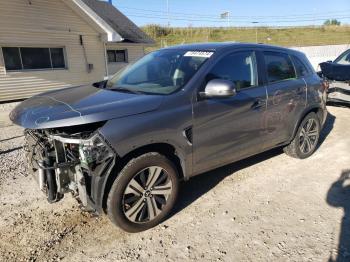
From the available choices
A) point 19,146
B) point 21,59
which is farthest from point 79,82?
point 19,146

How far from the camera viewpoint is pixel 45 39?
45.9 feet

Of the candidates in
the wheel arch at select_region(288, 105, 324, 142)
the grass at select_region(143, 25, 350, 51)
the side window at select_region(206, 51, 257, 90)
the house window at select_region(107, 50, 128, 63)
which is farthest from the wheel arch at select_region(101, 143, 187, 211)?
the grass at select_region(143, 25, 350, 51)

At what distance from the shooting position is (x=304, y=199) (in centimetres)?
404

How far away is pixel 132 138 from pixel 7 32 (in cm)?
1207

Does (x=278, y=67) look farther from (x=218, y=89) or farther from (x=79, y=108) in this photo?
(x=79, y=108)

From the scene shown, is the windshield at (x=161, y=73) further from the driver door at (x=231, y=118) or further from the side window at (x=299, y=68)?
the side window at (x=299, y=68)

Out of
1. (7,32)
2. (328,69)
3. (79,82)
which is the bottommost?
(79,82)

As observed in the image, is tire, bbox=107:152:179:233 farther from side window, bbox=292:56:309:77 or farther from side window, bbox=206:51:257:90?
side window, bbox=292:56:309:77

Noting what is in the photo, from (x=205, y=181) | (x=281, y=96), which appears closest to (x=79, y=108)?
(x=205, y=181)

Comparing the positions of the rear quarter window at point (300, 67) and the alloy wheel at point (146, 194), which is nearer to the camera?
the alloy wheel at point (146, 194)

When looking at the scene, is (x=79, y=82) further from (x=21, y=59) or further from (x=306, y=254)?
(x=306, y=254)

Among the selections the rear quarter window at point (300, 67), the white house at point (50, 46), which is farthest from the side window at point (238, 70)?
the white house at point (50, 46)

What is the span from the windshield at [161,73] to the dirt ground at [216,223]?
1464mm

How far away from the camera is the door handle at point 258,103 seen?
13.7 feet
